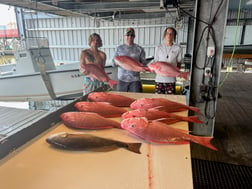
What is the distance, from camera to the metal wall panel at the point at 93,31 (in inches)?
310

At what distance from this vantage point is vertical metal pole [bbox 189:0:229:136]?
2027 millimetres

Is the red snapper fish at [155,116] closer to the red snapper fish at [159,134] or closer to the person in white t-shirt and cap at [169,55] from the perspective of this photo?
the red snapper fish at [159,134]

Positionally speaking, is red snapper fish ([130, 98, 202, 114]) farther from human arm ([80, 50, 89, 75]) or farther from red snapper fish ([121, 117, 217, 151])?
human arm ([80, 50, 89, 75])

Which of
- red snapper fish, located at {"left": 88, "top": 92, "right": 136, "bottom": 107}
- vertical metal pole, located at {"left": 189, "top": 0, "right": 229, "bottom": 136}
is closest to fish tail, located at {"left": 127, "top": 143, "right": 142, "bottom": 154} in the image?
red snapper fish, located at {"left": 88, "top": 92, "right": 136, "bottom": 107}

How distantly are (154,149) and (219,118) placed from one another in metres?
2.81

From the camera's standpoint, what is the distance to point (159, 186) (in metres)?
0.61

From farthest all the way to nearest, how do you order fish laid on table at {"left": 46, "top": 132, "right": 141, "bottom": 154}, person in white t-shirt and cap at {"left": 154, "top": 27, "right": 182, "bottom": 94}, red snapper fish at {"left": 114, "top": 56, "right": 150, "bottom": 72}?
person in white t-shirt and cap at {"left": 154, "top": 27, "right": 182, "bottom": 94}
red snapper fish at {"left": 114, "top": 56, "right": 150, "bottom": 72}
fish laid on table at {"left": 46, "top": 132, "right": 141, "bottom": 154}

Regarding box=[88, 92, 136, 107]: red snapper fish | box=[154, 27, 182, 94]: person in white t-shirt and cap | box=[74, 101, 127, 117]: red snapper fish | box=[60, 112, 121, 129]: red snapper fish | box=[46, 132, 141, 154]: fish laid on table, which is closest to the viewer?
box=[46, 132, 141, 154]: fish laid on table

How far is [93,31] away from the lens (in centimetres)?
837

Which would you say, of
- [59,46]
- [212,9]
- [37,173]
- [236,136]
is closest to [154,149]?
[37,173]

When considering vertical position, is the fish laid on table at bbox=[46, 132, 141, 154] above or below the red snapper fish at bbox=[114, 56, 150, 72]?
below

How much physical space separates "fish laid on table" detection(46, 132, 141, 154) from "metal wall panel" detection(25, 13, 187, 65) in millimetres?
7117

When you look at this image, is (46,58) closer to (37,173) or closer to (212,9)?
(212,9)

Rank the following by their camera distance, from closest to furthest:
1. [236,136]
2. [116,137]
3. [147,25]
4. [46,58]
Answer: [116,137], [236,136], [46,58], [147,25]
